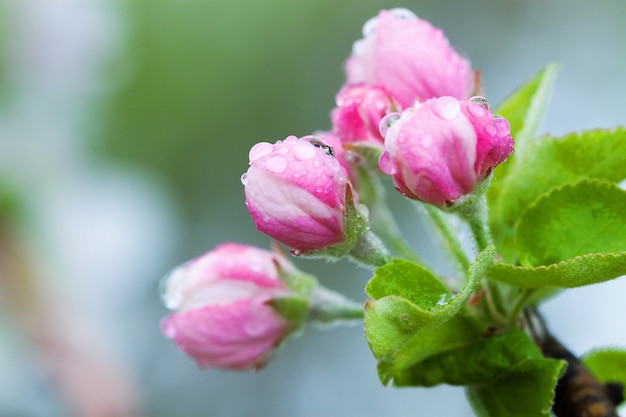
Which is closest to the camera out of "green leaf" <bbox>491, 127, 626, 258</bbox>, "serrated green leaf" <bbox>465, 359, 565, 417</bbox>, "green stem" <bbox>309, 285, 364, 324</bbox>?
"serrated green leaf" <bbox>465, 359, 565, 417</bbox>

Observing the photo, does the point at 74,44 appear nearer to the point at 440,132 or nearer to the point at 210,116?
the point at 210,116

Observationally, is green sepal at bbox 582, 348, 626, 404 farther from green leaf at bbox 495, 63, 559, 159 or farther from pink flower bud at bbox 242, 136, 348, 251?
pink flower bud at bbox 242, 136, 348, 251

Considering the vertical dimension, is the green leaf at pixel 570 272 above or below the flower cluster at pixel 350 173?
below

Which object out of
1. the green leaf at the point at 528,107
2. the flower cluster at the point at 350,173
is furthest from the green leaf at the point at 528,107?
A: the flower cluster at the point at 350,173

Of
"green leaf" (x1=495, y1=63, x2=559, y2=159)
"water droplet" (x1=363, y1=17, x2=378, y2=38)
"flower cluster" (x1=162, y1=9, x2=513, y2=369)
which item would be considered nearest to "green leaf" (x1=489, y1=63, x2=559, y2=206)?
"green leaf" (x1=495, y1=63, x2=559, y2=159)

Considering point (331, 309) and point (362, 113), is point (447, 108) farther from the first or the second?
point (331, 309)

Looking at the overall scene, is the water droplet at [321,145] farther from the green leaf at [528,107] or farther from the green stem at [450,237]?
the green leaf at [528,107]

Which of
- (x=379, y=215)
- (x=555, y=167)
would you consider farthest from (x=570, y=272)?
(x=379, y=215)
